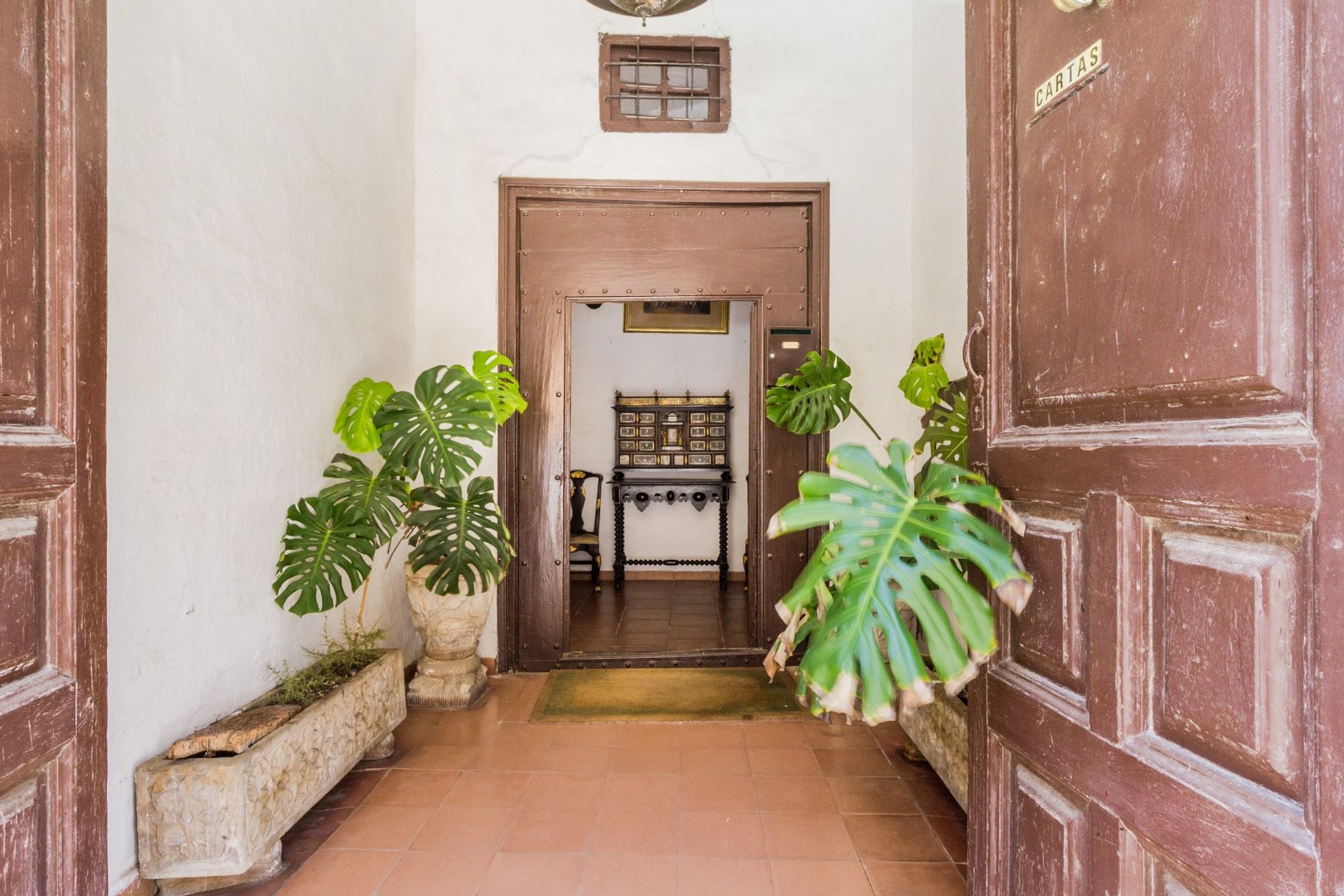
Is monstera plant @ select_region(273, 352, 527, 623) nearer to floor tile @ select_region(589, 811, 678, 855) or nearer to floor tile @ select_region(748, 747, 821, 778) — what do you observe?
floor tile @ select_region(589, 811, 678, 855)

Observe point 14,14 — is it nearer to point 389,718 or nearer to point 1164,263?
point 1164,263

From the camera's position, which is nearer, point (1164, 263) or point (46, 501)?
point (1164, 263)

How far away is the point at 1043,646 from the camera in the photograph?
1.10 metres

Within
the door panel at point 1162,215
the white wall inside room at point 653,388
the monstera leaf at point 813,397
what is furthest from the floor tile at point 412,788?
the white wall inside room at point 653,388

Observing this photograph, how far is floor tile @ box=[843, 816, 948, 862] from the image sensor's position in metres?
1.79

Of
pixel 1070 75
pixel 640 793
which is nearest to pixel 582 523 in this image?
pixel 640 793

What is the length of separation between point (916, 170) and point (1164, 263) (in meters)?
2.79

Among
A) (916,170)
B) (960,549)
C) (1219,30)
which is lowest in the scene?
(960,549)

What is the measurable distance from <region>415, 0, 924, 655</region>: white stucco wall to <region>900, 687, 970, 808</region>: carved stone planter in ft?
5.14

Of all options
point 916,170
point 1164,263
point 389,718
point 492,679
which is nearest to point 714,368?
point 916,170

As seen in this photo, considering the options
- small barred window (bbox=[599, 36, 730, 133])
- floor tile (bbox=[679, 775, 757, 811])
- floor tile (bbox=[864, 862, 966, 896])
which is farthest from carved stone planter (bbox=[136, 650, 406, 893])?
small barred window (bbox=[599, 36, 730, 133])

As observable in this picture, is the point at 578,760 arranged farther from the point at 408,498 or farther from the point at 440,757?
the point at 408,498

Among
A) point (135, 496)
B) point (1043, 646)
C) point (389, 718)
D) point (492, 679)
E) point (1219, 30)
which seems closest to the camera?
point (1219, 30)

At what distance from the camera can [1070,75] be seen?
1.02 metres
